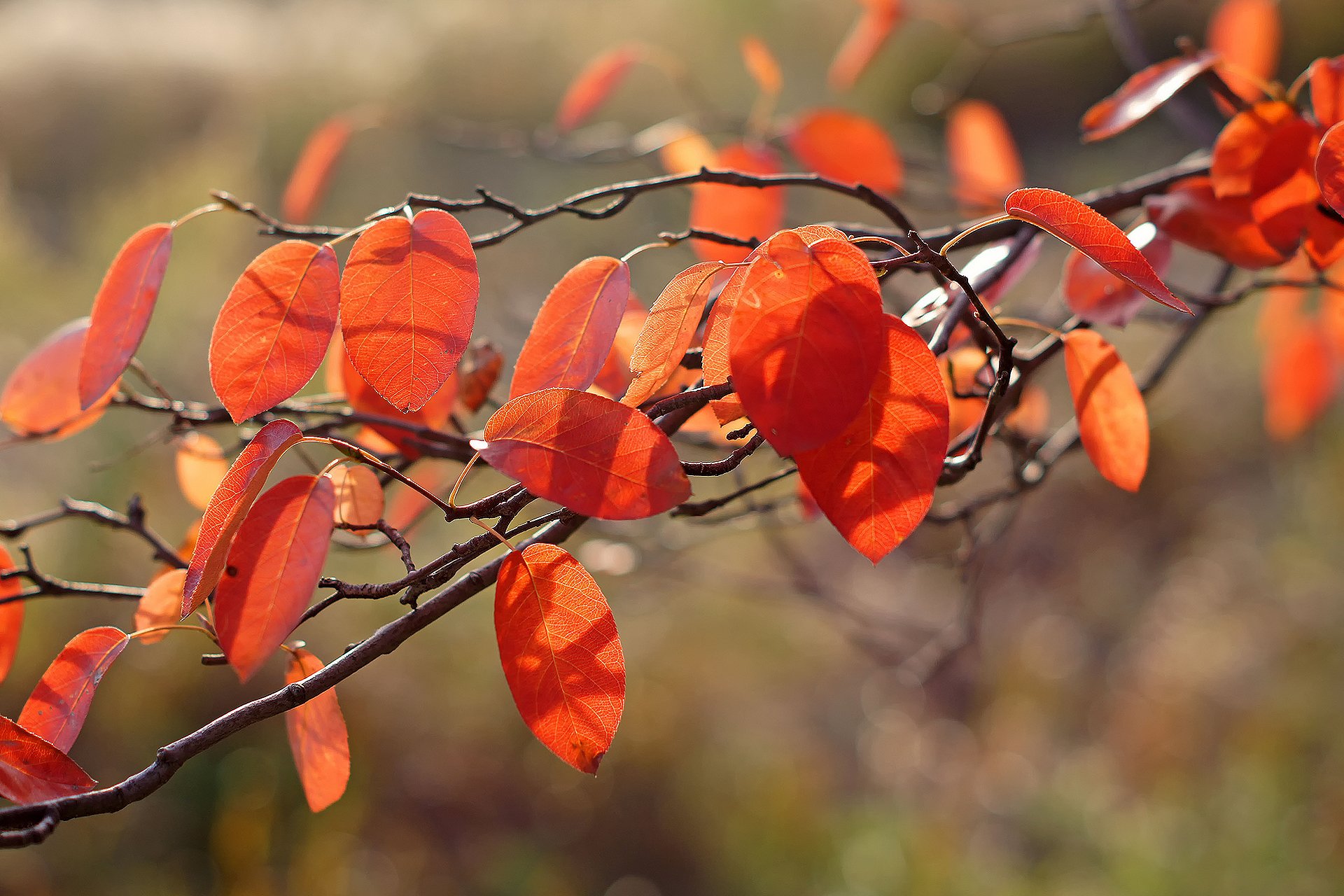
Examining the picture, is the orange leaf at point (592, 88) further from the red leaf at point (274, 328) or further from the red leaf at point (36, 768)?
the red leaf at point (36, 768)

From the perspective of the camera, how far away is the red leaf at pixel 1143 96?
1.25 feet

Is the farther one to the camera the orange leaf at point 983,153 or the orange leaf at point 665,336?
the orange leaf at point 983,153

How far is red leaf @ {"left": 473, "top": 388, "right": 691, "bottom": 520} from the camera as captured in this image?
0.72ft

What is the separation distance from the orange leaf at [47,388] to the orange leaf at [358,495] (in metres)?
0.16

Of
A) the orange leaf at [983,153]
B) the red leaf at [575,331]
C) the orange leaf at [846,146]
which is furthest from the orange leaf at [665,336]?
the orange leaf at [983,153]

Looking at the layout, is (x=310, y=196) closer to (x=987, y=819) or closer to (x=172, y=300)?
(x=987, y=819)

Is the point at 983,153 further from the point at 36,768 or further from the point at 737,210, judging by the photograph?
the point at 36,768

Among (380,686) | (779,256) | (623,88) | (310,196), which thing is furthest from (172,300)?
(623,88)

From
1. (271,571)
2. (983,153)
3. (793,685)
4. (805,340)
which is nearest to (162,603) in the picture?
(271,571)

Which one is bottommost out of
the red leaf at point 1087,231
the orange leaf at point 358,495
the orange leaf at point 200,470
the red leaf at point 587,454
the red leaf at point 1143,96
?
the orange leaf at point 200,470

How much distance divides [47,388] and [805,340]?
37 cm

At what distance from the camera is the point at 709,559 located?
2.26 m

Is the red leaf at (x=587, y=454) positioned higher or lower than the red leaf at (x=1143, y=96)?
lower

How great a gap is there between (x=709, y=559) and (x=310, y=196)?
1.63 m
